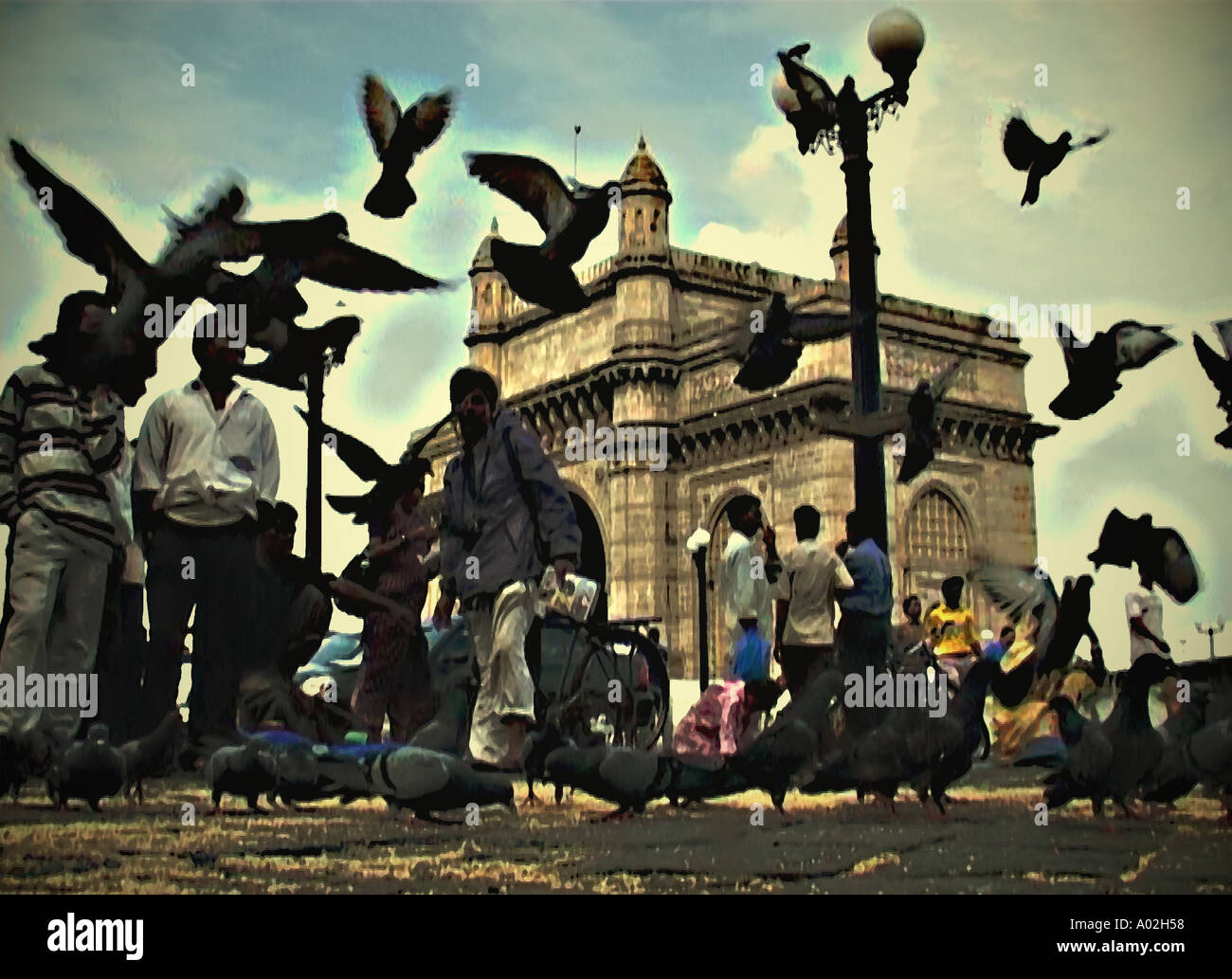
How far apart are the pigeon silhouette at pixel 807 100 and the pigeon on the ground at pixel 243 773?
5.84m

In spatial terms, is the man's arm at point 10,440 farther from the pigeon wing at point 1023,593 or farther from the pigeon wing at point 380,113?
the pigeon wing at point 1023,593

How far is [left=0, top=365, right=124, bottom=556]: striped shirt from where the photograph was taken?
9.29m

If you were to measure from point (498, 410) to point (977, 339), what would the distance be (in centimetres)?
425

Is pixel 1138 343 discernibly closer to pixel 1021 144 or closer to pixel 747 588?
pixel 1021 144

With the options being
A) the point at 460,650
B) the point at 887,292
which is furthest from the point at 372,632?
the point at 887,292

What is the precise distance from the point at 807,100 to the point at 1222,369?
3.78 m

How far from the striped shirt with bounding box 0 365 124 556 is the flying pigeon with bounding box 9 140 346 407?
39 centimetres

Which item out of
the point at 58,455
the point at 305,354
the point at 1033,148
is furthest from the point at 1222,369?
the point at 58,455

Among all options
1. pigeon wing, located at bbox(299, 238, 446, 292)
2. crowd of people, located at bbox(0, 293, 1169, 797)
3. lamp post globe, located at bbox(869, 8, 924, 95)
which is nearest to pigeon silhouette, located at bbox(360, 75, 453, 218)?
Result: pigeon wing, located at bbox(299, 238, 446, 292)

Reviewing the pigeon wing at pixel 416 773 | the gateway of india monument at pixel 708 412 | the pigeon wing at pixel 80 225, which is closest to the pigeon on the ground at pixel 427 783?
the pigeon wing at pixel 416 773

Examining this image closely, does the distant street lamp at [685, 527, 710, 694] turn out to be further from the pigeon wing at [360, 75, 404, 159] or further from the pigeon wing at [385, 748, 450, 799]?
the pigeon wing at [360, 75, 404, 159]

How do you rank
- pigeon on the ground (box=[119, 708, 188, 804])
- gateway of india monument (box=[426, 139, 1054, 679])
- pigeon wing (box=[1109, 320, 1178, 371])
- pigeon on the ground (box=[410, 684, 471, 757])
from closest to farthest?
pigeon on the ground (box=[119, 708, 188, 804]) → pigeon on the ground (box=[410, 684, 471, 757]) → pigeon wing (box=[1109, 320, 1178, 371]) → gateway of india monument (box=[426, 139, 1054, 679])

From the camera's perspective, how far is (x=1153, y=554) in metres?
10.1

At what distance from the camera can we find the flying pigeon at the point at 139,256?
31.9 ft
